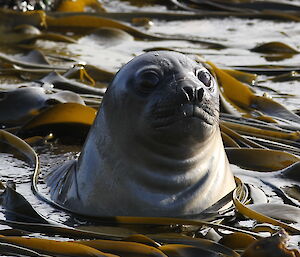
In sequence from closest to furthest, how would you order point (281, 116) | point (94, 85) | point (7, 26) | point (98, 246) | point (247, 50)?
1. point (98, 246)
2. point (281, 116)
3. point (94, 85)
4. point (247, 50)
5. point (7, 26)

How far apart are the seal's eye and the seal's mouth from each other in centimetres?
11

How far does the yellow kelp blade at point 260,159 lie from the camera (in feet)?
18.9

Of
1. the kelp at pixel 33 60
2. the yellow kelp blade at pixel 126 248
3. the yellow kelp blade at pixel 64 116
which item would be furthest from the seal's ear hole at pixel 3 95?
the yellow kelp blade at pixel 126 248

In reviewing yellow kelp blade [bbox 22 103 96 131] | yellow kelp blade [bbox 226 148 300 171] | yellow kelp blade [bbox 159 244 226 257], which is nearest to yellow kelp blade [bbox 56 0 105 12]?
yellow kelp blade [bbox 22 103 96 131]

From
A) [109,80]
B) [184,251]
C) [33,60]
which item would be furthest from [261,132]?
[33,60]

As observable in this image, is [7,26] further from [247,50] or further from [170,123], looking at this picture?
[170,123]

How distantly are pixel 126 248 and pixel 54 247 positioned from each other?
296 mm

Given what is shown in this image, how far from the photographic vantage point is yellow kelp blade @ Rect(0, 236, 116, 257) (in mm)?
4348

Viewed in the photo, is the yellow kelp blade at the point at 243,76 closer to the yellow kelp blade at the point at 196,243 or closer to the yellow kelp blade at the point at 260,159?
the yellow kelp blade at the point at 260,159

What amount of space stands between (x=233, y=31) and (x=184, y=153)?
5785 millimetres

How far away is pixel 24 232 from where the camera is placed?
4.67 metres

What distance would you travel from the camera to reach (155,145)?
4676 mm

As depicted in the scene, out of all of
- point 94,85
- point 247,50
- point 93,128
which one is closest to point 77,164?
point 93,128

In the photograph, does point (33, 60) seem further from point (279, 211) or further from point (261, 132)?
point (279, 211)
